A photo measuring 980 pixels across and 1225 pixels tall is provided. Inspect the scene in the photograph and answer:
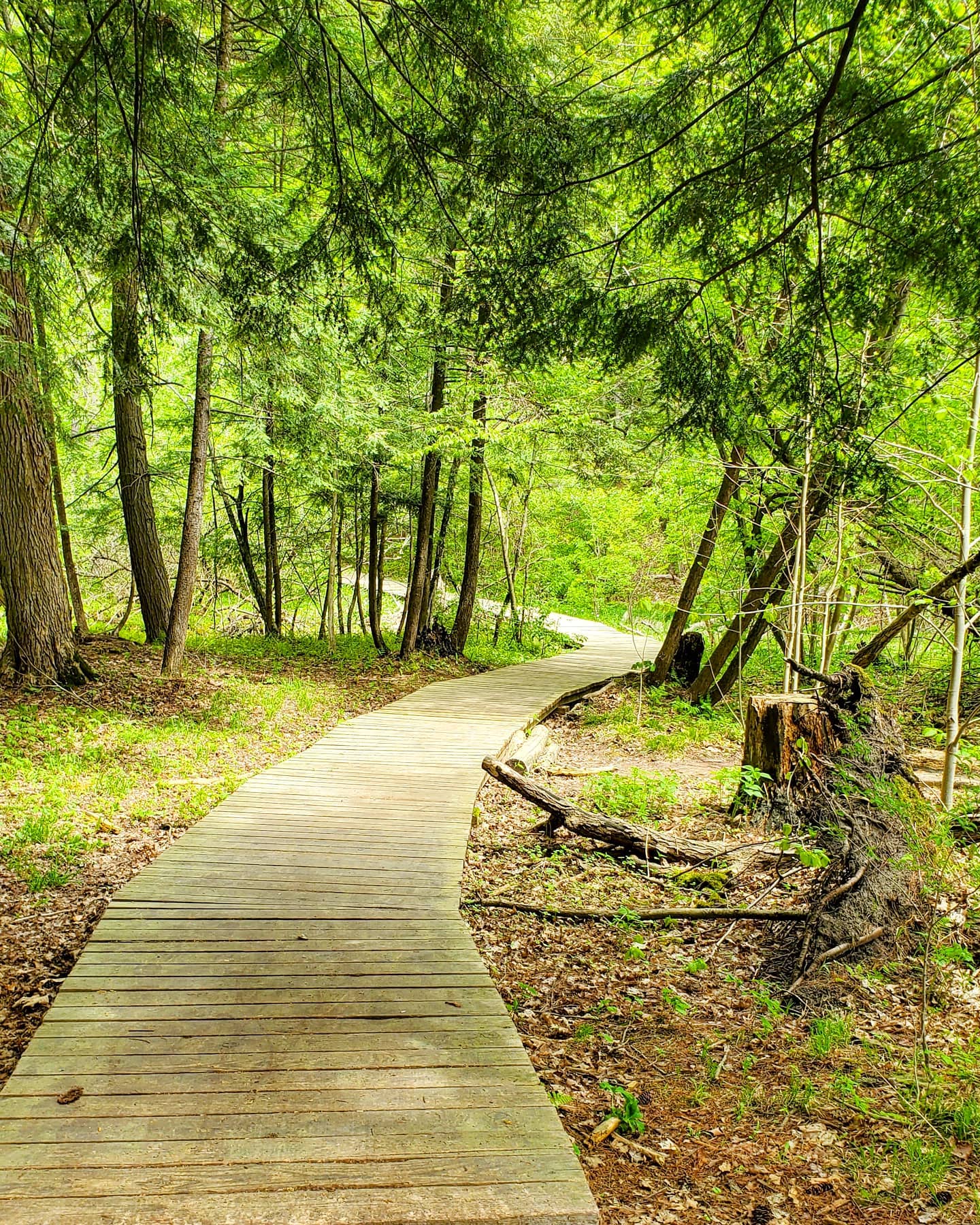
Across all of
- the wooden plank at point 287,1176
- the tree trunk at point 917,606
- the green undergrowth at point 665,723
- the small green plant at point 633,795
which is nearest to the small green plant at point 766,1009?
the wooden plank at point 287,1176

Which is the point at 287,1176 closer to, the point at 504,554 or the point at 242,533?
the point at 242,533

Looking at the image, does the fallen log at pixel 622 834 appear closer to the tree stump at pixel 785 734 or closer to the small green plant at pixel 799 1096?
the tree stump at pixel 785 734

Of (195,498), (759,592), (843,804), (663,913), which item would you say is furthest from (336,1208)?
(759,592)

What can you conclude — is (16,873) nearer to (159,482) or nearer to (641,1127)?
(641,1127)

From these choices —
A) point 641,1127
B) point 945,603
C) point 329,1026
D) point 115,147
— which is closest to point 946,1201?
point 641,1127

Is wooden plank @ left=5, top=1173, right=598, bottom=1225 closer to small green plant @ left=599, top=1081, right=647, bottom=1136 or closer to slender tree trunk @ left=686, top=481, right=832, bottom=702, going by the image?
small green plant @ left=599, top=1081, right=647, bottom=1136

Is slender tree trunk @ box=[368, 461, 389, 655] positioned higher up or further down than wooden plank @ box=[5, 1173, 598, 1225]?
higher up

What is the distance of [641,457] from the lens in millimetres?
12578

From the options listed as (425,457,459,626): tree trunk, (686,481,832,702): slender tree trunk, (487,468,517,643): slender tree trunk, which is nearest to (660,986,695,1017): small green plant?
(686,481,832,702): slender tree trunk

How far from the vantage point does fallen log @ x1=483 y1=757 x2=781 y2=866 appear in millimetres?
5480

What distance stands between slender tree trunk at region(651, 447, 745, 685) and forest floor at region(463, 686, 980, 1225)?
4773 millimetres

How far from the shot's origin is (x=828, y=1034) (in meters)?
3.43

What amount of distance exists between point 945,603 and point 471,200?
4.05m

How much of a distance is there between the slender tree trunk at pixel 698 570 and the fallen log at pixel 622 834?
3774mm
